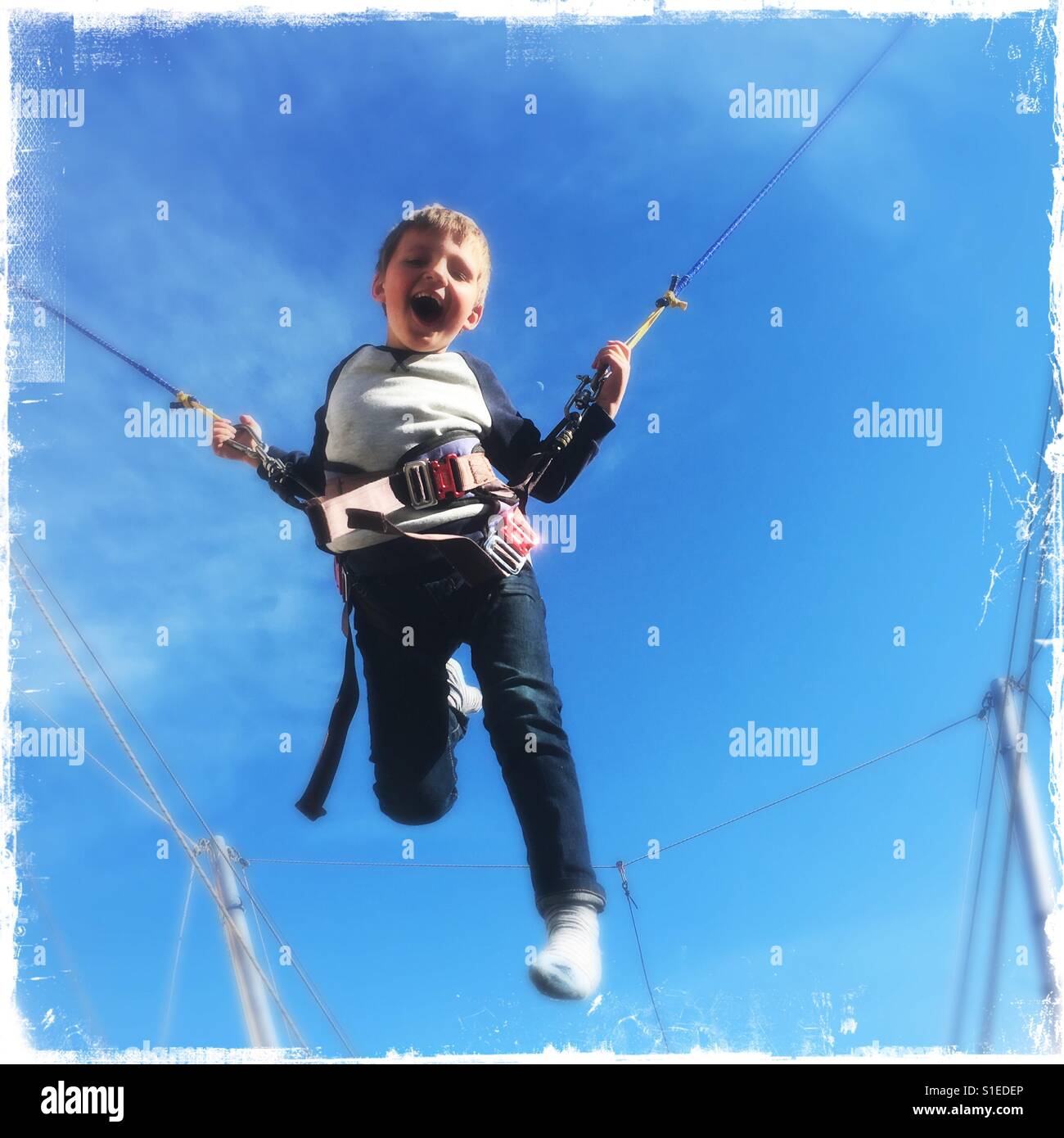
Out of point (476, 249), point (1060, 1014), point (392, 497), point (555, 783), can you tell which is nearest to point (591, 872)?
point (555, 783)

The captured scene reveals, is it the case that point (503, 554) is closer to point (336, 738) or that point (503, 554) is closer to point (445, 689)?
point (445, 689)

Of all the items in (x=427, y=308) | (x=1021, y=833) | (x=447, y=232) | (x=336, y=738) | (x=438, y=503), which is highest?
(x=447, y=232)

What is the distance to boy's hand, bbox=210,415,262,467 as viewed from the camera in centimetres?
327

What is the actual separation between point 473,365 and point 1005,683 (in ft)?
17.7

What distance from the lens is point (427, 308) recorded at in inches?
131

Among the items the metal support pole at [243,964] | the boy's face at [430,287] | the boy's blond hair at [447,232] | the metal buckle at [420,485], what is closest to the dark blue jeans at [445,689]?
the metal buckle at [420,485]

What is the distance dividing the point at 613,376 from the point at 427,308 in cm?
65

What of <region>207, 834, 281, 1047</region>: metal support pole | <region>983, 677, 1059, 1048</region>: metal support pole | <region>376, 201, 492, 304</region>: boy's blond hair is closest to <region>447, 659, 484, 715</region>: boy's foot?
<region>376, 201, 492, 304</region>: boy's blond hair

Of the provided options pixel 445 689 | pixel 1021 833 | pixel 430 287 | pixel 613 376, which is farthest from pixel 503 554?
pixel 1021 833

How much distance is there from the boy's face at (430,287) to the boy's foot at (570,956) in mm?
1895

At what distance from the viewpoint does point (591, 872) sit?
2463 millimetres

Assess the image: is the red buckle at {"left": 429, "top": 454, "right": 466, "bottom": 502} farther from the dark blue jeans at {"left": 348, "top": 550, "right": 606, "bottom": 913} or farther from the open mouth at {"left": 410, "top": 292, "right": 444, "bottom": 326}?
the open mouth at {"left": 410, "top": 292, "right": 444, "bottom": 326}

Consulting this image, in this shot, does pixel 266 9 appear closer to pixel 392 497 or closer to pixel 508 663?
pixel 392 497

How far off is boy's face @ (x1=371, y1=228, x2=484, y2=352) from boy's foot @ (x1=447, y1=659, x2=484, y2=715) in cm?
107
